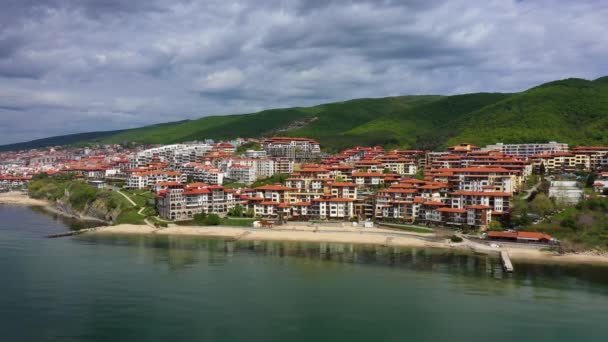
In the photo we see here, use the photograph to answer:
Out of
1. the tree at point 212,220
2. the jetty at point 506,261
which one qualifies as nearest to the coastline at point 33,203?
the tree at point 212,220

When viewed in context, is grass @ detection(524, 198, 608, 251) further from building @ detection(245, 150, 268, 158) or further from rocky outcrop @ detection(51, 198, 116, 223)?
building @ detection(245, 150, 268, 158)

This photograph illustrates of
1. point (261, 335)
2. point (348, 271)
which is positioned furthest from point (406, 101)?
point (261, 335)

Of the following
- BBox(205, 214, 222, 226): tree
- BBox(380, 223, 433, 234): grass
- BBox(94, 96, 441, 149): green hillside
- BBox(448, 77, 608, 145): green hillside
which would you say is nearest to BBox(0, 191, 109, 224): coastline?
BBox(205, 214, 222, 226): tree

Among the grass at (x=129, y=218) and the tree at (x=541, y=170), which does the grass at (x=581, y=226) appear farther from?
the grass at (x=129, y=218)

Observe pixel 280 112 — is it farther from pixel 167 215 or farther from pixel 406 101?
pixel 167 215

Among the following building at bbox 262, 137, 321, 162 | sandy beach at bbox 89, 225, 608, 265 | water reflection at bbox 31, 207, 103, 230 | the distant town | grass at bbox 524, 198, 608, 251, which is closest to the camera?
sandy beach at bbox 89, 225, 608, 265

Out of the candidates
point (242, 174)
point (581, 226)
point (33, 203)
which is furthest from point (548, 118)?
point (33, 203)
